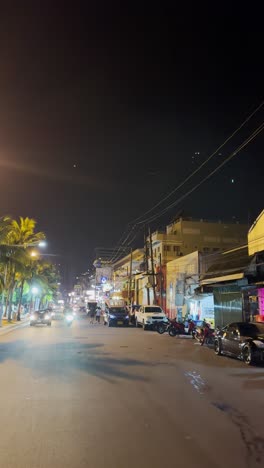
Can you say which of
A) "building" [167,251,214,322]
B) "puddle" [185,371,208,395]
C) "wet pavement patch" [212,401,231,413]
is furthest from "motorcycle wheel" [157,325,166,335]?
"wet pavement patch" [212,401,231,413]

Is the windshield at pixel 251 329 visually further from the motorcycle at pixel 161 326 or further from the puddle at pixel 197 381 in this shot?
the motorcycle at pixel 161 326

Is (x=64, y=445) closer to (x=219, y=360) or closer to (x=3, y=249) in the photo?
(x=219, y=360)

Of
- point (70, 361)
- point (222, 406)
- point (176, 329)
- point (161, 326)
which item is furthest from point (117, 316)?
point (222, 406)

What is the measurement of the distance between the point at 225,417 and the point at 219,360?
9.06 m

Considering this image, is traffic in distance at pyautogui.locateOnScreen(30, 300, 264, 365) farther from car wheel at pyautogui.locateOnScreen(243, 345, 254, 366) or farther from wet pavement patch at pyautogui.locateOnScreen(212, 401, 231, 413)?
wet pavement patch at pyautogui.locateOnScreen(212, 401, 231, 413)

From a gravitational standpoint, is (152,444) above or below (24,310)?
below

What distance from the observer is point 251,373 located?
13.5m

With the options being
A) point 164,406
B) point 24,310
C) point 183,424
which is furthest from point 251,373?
point 24,310

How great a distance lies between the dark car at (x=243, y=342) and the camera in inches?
595

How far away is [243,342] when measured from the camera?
15969 millimetres

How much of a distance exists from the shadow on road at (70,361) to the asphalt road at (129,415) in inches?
1.3

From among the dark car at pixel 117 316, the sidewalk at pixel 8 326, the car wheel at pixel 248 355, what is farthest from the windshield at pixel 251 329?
the dark car at pixel 117 316

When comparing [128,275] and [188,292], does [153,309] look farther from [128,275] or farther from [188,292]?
[128,275]

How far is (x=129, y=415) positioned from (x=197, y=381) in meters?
4.16
